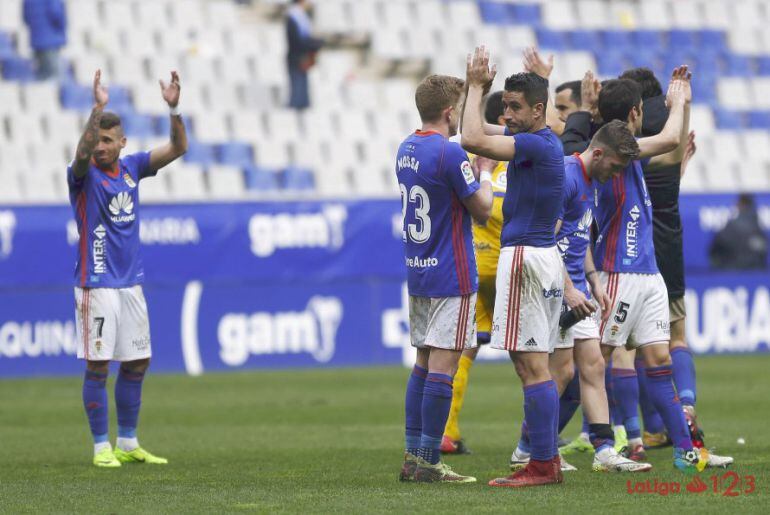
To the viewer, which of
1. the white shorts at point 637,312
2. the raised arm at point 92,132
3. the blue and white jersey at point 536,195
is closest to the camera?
the blue and white jersey at point 536,195

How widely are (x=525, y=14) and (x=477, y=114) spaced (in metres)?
19.2

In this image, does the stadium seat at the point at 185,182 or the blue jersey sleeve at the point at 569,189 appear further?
the stadium seat at the point at 185,182

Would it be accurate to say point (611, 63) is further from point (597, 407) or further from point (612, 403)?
point (597, 407)

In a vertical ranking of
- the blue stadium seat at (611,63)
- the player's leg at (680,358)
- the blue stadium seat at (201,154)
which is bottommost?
the player's leg at (680,358)

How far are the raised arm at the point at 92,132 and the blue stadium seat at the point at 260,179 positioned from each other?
1147 cm

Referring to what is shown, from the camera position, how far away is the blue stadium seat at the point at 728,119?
25656mm

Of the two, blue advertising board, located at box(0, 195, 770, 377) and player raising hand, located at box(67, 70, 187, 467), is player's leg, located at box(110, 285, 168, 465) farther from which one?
blue advertising board, located at box(0, 195, 770, 377)

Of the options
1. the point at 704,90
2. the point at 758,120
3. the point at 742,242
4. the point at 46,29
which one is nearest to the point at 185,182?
the point at 46,29

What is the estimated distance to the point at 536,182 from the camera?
24.7 ft

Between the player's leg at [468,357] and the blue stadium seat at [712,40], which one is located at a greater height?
the blue stadium seat at [712,40]

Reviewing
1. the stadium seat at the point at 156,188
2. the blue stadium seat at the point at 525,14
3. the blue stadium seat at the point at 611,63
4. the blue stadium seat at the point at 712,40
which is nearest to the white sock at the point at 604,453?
the stadium seat at the point at 156,188

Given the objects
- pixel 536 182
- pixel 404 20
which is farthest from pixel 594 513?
pixel 404 20

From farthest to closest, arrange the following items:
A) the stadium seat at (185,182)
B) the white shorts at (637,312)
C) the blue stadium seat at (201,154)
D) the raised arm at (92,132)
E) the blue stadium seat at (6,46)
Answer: the blue stadium seat at (201,154), the blue stadium seat at (6,46), the stadium seat at (185,182), the raised arm at (92,132), the white shorts at (637,312)

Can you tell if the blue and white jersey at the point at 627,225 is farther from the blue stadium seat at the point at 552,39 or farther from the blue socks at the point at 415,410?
the blue stadium seat at the point at 552,39
